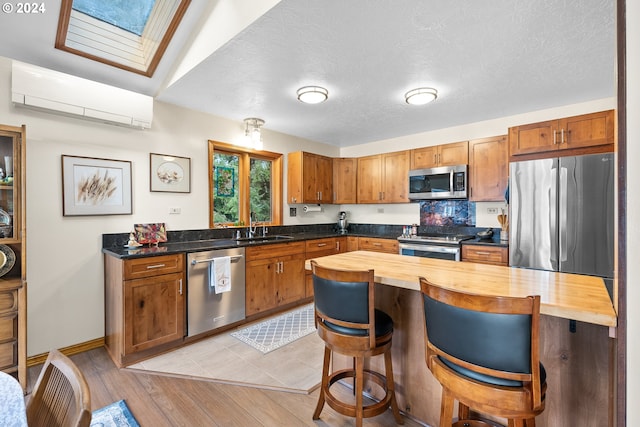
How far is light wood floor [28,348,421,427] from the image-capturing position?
1.81m

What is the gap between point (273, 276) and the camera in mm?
3557

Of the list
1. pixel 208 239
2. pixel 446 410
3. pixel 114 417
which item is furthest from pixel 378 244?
pixel 114 417

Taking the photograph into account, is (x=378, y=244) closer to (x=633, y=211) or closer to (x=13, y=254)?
(x=633, y=211)

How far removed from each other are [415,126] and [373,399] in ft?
11.4

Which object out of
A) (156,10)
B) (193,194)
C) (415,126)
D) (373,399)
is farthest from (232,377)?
(415,126)

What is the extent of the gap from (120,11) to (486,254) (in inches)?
168

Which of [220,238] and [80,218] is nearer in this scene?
[80,218]

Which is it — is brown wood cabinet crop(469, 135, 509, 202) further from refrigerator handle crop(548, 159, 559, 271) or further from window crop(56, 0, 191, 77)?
window crop(56, 0, 191, 77)

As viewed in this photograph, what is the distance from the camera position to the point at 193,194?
3504mm

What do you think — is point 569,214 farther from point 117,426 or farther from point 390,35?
point 117,426

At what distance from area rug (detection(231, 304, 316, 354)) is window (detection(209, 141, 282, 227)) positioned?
4.52 ft

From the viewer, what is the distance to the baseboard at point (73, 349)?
97.2 inches

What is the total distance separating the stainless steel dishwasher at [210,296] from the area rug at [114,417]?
→ 907mm

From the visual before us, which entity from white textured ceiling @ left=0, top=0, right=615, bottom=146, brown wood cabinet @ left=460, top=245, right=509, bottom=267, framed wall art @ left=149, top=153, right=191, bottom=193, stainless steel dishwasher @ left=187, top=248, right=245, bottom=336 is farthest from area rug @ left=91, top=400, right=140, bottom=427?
brown wood cabinet @ left=460, top=245, right=509, bottom=267
